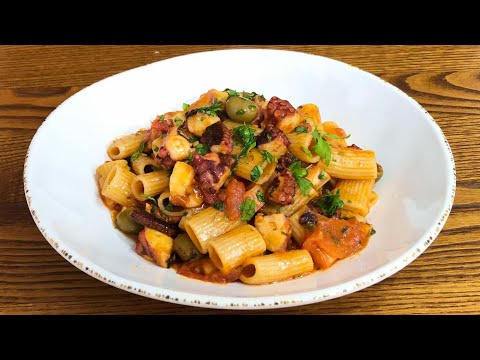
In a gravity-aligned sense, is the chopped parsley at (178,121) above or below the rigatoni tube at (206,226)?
above

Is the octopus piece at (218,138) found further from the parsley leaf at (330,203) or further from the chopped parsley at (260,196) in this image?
the parsley leaf at (330,203)

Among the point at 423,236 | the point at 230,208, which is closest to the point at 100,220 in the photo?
the point at 230,208

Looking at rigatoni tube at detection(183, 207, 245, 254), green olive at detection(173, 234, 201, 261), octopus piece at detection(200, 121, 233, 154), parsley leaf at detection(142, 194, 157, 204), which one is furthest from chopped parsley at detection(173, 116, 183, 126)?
green olive at detection(173, 234, 201, 261)

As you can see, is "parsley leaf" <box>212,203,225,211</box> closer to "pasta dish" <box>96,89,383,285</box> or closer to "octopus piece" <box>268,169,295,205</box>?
"pasta dish" <box>96,89,383,285</box>

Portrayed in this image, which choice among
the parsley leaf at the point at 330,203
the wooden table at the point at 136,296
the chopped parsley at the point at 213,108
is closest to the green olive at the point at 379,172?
the parsley leaf at the point at 330,203

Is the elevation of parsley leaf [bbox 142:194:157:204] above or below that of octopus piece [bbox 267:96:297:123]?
below
